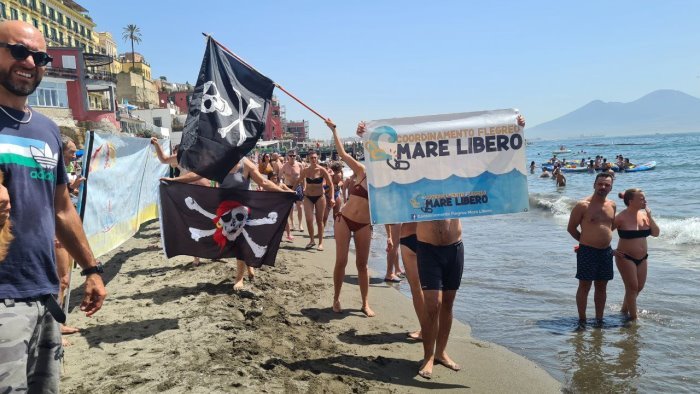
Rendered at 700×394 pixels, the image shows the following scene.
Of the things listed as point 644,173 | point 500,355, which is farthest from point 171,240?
point 644,173

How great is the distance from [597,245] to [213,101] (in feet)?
15.4

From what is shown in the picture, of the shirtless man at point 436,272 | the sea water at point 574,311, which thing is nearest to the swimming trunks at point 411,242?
the shirtless man at point 436,272

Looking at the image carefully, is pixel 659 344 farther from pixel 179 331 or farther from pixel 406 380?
pixel 179 331

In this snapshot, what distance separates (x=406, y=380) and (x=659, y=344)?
313 centimetres

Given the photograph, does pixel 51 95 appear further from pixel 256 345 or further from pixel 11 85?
pixel 11 85

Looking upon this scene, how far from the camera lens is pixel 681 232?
12430 mm


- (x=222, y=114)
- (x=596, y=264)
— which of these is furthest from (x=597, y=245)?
(x=222, y=114)

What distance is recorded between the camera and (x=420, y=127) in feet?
14.2

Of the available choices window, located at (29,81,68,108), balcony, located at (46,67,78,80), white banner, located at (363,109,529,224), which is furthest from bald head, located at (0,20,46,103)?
balcony, located at (46,67,78,80)

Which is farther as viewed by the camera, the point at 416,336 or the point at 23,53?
the point at 416,336

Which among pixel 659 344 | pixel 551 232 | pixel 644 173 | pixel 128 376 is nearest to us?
pixel 128 376

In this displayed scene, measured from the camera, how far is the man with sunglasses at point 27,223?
204 centimetres

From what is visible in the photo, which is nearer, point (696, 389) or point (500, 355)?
point (696, 389)

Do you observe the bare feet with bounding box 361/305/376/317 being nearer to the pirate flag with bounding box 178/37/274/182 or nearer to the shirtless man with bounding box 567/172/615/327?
the pirate flag with bounding box 178/37/274/182
